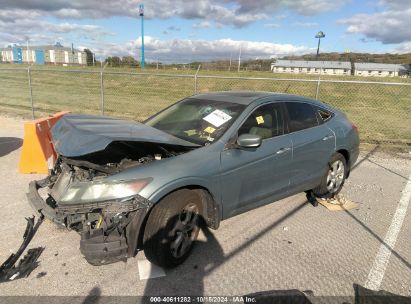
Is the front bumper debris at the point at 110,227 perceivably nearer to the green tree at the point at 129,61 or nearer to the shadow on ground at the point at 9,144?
the shadow on ground at the point at 9,144

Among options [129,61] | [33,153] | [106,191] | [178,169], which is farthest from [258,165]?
[129,61]

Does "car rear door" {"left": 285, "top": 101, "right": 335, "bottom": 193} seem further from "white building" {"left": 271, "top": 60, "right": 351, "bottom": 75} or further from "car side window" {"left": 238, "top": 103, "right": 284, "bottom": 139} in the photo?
"white building" {"left": 271, "top": 60, "right": 351, "bottom": 75}

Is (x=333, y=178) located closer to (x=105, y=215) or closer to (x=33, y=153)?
(x=105, y=215)

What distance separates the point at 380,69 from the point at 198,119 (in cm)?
5116

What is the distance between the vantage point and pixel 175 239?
3434 millimetres

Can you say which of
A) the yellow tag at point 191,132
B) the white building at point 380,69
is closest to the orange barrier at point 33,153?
the yellow tag at point 191,132

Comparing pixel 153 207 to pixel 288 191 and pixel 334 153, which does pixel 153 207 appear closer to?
pixel 288 191

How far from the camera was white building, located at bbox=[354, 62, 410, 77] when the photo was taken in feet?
153

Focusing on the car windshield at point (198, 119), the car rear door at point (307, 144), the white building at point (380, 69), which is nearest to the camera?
the car windshield at point (198, 119)

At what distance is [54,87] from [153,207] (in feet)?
86.2

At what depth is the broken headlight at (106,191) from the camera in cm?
308

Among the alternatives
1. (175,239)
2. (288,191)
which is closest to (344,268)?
(288,191)

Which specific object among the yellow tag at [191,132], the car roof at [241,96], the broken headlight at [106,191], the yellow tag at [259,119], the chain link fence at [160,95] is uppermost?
the car roof at [241,96]

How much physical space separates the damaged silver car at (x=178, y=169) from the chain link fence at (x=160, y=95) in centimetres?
690
